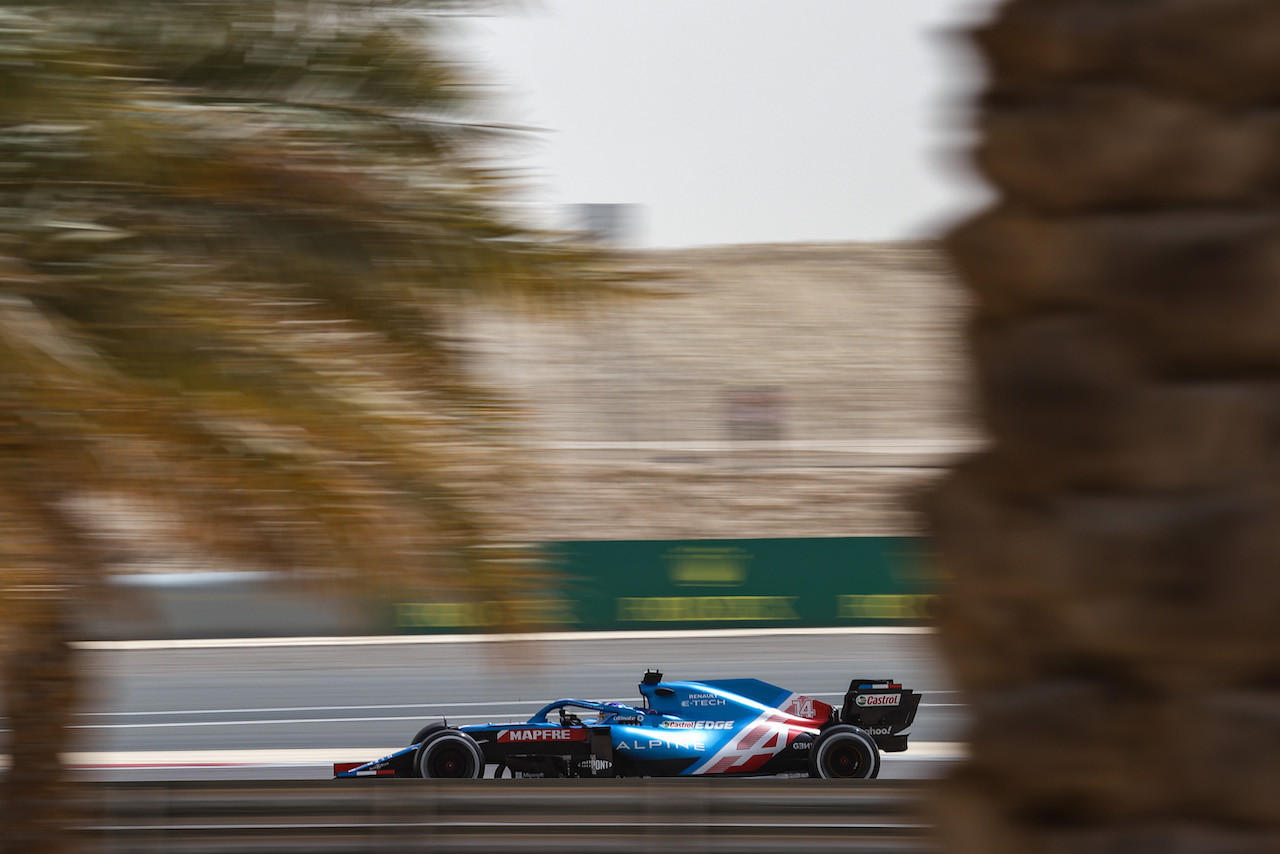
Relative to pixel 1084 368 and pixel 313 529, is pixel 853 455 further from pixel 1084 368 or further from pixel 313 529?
pixel 1084 368

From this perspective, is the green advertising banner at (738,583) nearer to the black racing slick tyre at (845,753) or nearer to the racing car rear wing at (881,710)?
the racing car rear wing at (881,710)

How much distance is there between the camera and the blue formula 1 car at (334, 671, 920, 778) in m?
11.0

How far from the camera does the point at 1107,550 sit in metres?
0.91

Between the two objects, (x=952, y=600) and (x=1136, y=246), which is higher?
(x=1136, y=246)

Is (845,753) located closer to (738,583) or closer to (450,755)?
(450,755)

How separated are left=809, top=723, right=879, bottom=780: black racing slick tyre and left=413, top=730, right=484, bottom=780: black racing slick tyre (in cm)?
291

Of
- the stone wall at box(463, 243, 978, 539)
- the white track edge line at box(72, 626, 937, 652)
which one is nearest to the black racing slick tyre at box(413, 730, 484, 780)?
the stone wall at box(463, 243, 978, 539)

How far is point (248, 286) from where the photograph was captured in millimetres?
4051

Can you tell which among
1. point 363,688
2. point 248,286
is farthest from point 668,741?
point 363,688

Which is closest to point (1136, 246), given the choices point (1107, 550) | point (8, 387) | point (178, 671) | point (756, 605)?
point (1107, 550)

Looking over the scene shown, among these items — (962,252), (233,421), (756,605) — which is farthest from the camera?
(756,605)

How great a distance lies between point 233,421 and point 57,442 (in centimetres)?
57

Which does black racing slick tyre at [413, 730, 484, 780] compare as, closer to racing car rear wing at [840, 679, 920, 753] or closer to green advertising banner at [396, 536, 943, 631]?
racing car rear wing at [840, 679, 920, 753]

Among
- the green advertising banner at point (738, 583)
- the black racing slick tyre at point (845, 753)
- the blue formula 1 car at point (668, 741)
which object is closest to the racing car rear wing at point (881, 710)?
the blue formula 1 car at point (668, 741)
